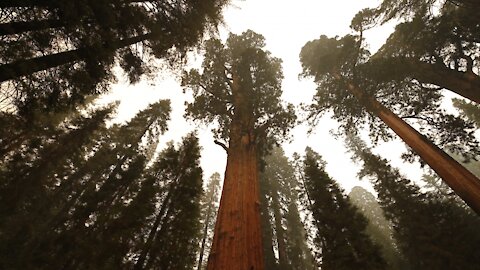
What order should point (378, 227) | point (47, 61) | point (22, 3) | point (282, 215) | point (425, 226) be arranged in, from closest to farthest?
1. point (22, 3)
2. point (47, 61)
3. point (425, 226)
4. point (282, 215)
5. point (378, 227)

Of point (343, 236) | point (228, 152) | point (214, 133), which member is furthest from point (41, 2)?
point (343, 236)

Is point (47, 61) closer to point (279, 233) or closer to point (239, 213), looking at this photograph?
point (239, 213)

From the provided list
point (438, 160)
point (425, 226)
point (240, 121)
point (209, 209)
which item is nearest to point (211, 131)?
point (240, 121)

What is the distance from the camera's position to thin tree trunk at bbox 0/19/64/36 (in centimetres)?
406

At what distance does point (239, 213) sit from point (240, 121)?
3.78m

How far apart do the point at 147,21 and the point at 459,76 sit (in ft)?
42.7

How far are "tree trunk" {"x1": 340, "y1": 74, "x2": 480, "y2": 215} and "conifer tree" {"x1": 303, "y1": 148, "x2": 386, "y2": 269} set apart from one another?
5.52m

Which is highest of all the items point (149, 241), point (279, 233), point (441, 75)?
point (279, 233)

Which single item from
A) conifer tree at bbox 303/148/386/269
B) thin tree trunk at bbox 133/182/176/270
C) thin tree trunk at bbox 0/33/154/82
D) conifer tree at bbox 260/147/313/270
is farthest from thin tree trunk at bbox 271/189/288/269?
thin tree trunk at bbox 0/33/154/82

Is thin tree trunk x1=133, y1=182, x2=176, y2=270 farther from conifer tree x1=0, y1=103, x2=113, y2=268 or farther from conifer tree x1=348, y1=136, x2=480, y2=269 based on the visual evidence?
conifer tree x1=348, y1=136, x2=480, y2=269

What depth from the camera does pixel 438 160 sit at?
898 centimetres

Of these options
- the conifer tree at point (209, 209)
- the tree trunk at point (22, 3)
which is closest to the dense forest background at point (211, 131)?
the tree trunk at point (22, 3)

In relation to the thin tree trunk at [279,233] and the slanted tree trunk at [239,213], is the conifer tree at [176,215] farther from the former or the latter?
the thin tree trunk at [279,233]

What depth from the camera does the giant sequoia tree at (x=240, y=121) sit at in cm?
406
